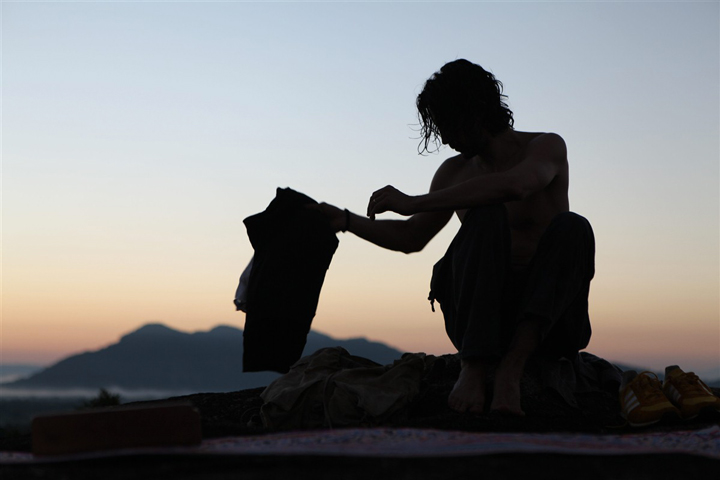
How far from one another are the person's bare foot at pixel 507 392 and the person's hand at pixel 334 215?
108 cm

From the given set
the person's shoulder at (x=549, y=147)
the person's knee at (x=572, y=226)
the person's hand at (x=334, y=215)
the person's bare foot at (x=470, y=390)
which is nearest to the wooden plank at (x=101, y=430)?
the person's bare foot at (x=470, y=390)

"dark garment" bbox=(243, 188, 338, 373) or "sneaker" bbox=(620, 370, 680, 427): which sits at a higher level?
"dark garment" bbox=(243, 188, 338, 373)

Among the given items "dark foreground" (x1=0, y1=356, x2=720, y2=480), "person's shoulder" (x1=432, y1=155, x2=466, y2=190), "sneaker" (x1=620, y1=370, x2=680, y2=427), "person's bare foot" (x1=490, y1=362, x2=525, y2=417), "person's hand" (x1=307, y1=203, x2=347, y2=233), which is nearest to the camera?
"dark foreground" (x1=0, y1=356, x2=720, y2=480)

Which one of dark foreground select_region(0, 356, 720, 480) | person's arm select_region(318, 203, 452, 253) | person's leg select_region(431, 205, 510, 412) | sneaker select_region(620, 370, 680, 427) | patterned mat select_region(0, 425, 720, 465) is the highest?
person's arm select_region(318, 203, 452, 253)

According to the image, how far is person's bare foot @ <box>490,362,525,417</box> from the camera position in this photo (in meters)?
3.05

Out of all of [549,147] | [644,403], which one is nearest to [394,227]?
[549,147]

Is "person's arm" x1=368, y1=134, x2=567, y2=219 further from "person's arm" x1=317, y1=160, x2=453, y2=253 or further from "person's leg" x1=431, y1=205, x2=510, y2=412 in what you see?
"person's arm" x1=317, y1=160, x2=453, y2=253

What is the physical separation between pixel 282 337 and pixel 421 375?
69 cm

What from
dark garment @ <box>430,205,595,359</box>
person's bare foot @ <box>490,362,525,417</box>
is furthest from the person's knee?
person's bare foot @ <box>490,362,525,417</box>

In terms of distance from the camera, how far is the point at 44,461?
206 cm

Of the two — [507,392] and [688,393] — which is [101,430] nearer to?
[507,392]

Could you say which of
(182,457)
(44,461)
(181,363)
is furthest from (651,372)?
(181,363)

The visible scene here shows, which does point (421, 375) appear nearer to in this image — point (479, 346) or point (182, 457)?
point (479, 346)

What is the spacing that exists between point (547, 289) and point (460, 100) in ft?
3.40
